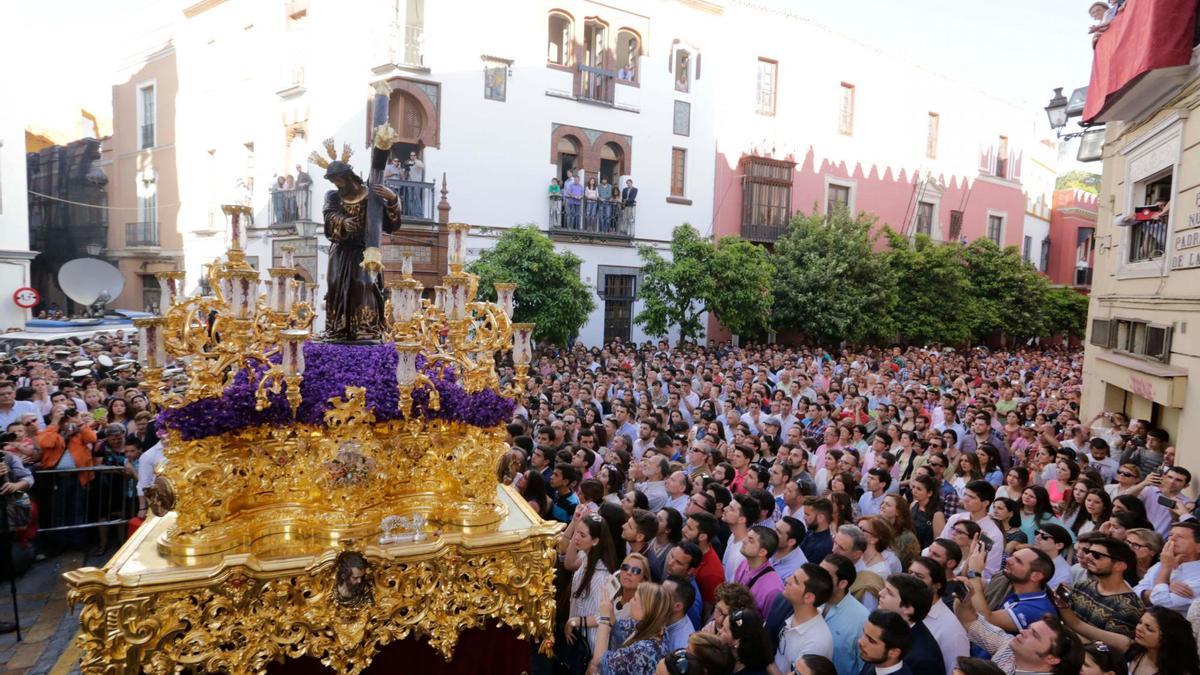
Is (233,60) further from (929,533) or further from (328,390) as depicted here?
(929,533)

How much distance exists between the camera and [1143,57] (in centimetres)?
864

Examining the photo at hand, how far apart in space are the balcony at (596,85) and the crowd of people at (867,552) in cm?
1440

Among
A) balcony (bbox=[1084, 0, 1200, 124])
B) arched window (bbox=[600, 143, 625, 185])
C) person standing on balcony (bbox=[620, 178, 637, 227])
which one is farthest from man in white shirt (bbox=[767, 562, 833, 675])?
arched window (bbox=[600, 143, 625, 185])

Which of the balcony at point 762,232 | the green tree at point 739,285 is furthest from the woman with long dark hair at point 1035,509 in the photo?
the balcony at point 762,232

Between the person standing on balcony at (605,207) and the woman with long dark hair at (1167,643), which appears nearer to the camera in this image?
the woman with long dark hair at (1167,643)

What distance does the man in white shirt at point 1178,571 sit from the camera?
4.25 meters

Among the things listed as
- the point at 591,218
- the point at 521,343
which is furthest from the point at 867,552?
the point at 591,218

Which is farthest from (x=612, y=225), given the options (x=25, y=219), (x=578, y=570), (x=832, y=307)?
(x=578, y=570)

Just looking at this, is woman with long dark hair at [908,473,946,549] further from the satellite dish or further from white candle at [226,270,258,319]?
the satellite dish

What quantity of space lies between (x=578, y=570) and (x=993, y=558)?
2.91 meters

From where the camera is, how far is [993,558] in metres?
5.29

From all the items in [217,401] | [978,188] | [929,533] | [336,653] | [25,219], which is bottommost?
[336,653]

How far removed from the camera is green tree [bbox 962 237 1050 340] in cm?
2669

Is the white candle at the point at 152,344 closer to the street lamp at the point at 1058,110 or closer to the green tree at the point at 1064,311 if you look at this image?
the street lamp at the point at 1058,110
